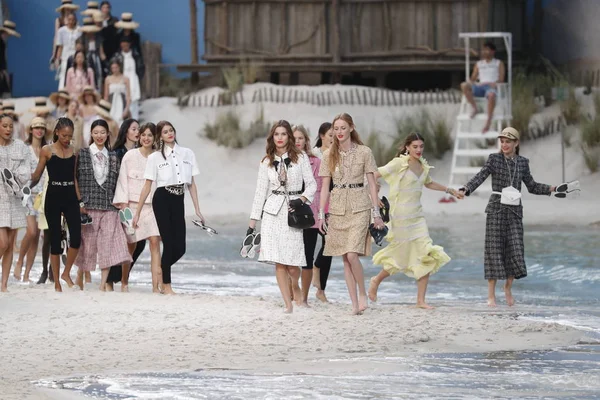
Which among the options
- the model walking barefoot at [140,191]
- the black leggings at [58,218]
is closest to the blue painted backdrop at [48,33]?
the model walking barefoot at [140,191]

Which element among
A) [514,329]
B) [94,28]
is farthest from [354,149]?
[94,28]

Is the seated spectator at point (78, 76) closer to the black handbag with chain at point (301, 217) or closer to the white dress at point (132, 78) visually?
the white dress at point (132, 78)

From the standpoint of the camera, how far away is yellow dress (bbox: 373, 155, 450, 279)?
1216cm

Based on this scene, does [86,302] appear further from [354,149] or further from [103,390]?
[103,390]

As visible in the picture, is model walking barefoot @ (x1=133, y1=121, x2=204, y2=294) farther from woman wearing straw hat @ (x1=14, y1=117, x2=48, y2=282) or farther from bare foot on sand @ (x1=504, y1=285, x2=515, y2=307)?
bare foot on sand @ (x1=504, y1=285, x2=515, y2=307)

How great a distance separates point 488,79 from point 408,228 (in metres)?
10.8

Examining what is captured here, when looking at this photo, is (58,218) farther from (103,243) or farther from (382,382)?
(382,382)

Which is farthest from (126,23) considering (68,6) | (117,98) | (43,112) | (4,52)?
(43,112)

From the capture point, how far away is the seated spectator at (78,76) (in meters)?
22.8

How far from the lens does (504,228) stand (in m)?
12.7

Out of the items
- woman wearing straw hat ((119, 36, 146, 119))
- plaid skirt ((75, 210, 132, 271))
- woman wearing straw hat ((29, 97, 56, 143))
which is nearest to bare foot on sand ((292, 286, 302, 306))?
plaid skirt ((75, 210, 132, 271))

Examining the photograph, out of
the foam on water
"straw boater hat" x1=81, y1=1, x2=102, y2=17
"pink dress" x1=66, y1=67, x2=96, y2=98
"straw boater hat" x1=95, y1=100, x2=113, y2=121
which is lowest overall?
the foam on water

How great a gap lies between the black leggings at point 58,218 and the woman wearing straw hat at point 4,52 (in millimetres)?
13228

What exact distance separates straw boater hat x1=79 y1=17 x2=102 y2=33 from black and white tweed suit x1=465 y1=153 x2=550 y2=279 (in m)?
12.3
